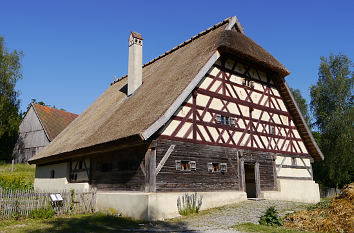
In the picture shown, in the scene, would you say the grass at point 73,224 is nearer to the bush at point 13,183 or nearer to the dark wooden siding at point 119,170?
the dark wooden siding at point 119,170

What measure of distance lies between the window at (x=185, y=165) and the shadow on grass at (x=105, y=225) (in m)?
2.66

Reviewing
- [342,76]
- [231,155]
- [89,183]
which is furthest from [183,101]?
[342,76]

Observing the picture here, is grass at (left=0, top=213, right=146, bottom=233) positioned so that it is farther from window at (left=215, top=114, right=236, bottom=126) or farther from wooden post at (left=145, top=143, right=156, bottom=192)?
window at (left=215, top=114, right=236, bottom=126)

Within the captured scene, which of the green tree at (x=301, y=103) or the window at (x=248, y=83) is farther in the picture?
the green tree at (x=301, y=103)

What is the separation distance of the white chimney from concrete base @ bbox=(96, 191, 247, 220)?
6633 mm

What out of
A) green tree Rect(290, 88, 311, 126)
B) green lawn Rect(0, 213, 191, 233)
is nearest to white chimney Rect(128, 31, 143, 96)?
green lawn Rect(0, 213, 191, 233)

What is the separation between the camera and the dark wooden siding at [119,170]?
12461mm

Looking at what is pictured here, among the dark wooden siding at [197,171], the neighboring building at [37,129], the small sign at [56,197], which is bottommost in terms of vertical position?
the small sign at [56,197]

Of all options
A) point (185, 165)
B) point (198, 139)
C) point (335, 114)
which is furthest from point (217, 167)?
point (335, 114)

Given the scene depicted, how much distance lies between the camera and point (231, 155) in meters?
15.1

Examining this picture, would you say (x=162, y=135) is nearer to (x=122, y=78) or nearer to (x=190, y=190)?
(x=190, y=190)

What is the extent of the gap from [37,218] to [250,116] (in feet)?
37.0

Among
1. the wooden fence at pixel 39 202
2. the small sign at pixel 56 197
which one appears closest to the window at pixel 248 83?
the wooden fence at pixel 39 202

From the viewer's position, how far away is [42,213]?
38.9 ft
